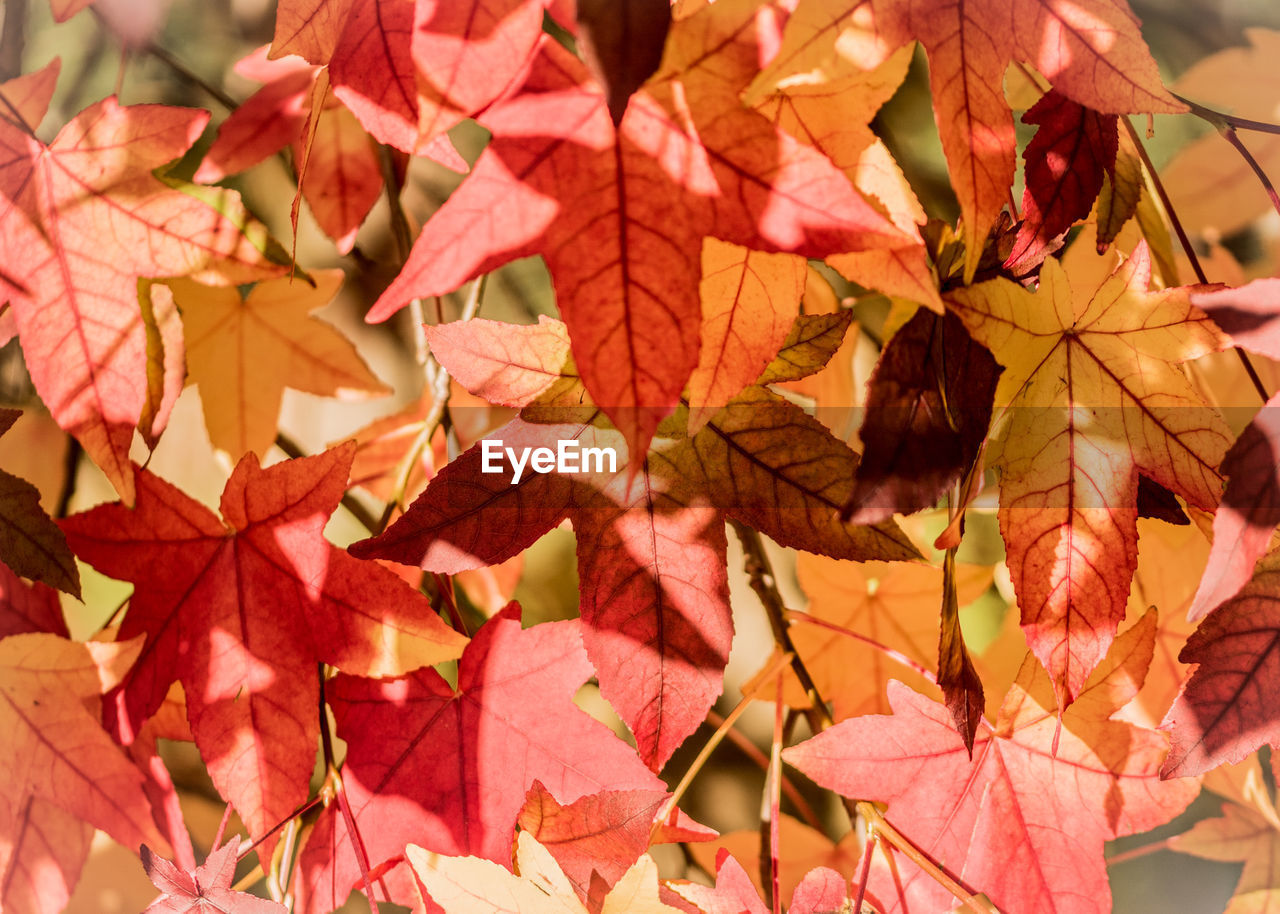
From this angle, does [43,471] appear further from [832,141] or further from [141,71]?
[832,141]

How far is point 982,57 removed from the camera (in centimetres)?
25

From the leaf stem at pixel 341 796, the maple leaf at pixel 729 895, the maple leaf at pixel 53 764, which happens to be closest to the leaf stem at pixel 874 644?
the maple leaf at pixel 729 895

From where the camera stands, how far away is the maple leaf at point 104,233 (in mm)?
313

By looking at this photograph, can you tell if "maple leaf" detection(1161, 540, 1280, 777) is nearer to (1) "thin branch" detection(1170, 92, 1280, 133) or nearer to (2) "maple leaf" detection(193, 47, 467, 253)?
(1) "thin branch" detection(1170, 92, 1280, 133)

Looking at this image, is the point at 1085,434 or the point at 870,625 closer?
the point at 1085,434

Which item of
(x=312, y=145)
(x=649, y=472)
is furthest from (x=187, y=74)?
(x=649, y=472)

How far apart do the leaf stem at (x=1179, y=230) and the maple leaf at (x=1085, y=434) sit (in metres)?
0.06

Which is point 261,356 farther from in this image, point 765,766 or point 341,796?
point 765,766

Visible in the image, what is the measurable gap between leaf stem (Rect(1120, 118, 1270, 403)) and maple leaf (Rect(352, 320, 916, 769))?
0.55 ft

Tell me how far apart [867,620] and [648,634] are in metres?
0.18

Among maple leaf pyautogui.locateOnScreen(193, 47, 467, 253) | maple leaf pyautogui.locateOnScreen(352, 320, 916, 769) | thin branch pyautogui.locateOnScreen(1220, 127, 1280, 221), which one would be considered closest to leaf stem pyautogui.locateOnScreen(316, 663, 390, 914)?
maple leaf pyautogui.locateOnScreen(352, 320, 916, 769)

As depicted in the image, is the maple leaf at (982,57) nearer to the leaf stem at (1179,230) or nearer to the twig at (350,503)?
the leaf stem at (1179,230)

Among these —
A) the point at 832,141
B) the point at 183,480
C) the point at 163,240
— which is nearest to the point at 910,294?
the point at 832,141

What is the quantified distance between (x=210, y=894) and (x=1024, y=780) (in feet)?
1.10
